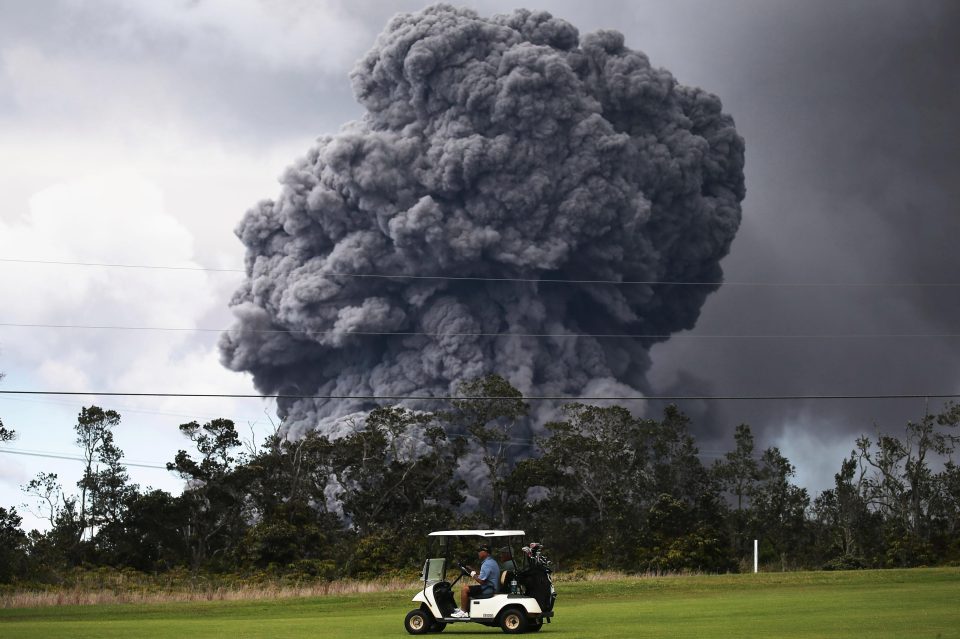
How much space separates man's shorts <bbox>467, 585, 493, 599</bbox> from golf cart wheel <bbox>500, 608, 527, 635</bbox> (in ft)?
1.30

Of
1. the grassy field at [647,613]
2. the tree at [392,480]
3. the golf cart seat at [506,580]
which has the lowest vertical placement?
the grassy field at [647,613]

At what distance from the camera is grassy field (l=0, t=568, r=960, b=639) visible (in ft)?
62.4

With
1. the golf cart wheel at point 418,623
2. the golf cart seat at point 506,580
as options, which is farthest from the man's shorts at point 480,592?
the golf cart wheel at point 418,623

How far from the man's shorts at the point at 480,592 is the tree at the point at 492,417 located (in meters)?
38.6

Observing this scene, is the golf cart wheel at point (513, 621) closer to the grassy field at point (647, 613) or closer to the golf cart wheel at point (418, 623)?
the grassy field at point (647, 613)

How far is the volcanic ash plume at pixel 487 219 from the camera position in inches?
2943

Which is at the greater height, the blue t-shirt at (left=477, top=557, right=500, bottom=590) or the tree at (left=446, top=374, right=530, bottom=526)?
the tree at (left=446, top=374, right=530, bottom=526)

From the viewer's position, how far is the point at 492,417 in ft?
199

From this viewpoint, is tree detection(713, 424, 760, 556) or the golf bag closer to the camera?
the golf bag

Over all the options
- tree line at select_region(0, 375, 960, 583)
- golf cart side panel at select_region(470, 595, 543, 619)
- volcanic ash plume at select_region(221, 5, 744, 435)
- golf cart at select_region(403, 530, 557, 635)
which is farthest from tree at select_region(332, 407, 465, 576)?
golf cart side panel at select_region(470, 595, 543, 619)

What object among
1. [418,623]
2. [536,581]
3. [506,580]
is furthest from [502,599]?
[418,623]

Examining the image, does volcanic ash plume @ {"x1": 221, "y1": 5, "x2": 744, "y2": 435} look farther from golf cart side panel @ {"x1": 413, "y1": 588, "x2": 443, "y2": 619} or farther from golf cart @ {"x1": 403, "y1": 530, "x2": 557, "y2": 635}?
golf cart side panel @ {"x1": 413, "y1": 588, "x2": 443, "y2": 619}

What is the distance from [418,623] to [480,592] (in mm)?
1169

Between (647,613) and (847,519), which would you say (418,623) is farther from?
(847,519)
